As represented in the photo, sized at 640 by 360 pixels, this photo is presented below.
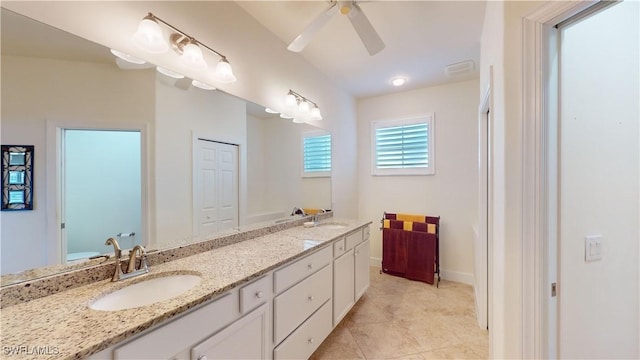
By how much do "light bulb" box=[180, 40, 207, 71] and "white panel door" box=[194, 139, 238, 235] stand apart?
1.53ft

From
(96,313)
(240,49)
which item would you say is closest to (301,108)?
(240,49)

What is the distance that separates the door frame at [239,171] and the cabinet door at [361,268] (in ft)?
3.84

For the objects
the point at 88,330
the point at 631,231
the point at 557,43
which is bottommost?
the point at 88,330

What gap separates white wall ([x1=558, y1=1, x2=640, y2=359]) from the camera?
1.06 metres

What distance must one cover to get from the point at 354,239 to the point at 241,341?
1.45 metres

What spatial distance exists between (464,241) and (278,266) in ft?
9.07

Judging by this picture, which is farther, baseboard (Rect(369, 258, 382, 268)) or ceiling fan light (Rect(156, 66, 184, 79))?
baseboard (Rect(369, 258, 382, 268))

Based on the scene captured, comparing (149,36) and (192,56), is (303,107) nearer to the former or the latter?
(192,56)

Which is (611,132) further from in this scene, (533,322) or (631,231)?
(533,322)

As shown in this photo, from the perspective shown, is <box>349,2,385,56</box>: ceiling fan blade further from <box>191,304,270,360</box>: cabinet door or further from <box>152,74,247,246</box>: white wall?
<box>191,304,270,360</box>: cabinet door

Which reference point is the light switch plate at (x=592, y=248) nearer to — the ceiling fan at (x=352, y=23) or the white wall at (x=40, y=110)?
the ceiling fan at (x=352, y=23)

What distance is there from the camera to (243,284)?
1189 mm

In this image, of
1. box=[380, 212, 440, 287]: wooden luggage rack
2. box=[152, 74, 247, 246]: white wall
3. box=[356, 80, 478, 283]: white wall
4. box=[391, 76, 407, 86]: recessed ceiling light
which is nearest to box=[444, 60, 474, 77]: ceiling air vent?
box=[356, 80, 478, 283]: white wall

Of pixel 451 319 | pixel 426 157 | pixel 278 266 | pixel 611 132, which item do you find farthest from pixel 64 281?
pixel 426 157
